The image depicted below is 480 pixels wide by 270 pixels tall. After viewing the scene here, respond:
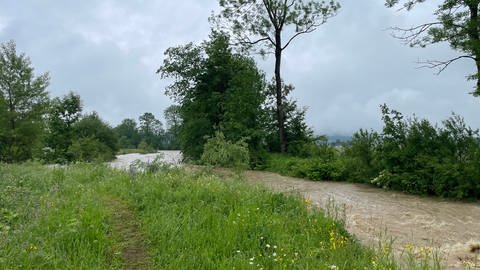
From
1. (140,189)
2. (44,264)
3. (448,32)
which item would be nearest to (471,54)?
(448,32)

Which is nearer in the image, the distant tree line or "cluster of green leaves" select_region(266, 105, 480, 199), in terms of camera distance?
"cluster of green leaves" select_region(266, 105, 480, 199)

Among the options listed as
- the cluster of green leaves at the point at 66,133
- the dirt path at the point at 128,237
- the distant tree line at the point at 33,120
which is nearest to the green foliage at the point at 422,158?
the dirt path at the point at 128,237

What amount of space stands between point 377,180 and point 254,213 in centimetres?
996

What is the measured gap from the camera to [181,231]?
5344mm

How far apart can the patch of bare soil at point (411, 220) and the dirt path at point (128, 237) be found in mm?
3390

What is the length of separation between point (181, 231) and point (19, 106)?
2968cm

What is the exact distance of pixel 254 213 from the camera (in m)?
6.18

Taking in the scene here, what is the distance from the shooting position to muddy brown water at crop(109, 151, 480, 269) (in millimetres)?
6988

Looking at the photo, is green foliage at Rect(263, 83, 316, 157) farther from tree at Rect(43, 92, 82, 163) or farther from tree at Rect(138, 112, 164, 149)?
tree at Rect(138, 112, 164, 149)

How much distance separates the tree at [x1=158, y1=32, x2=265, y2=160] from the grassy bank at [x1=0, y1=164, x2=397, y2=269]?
16.0 metres

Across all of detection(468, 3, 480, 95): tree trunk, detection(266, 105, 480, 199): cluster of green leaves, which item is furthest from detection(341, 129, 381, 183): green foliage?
detection(468, 3, 480, 95): tree trunk

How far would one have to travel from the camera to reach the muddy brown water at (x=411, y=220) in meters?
6.99

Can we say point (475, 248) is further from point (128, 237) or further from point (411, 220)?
point (128, 237)

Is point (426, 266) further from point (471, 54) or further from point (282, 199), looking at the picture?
point (471, 54)
